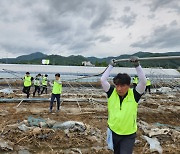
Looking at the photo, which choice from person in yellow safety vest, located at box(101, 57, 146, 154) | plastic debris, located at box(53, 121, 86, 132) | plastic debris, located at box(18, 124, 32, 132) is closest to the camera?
person in yellow safety vest, located at box(101, 57, 146, 154)

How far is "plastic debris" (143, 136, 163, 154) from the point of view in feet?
19.2

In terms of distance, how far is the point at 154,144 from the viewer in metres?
6.31

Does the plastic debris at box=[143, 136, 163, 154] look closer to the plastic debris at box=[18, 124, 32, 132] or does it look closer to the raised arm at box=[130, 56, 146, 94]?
the raised arm at box=[130, 56, 146, 94]

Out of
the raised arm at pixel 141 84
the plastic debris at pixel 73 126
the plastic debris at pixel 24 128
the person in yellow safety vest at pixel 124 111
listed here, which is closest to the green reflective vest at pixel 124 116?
the person in yellow safety vest at pixel 124 111

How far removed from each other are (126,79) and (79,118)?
6.16 m

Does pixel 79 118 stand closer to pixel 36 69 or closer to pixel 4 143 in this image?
pixel 4 143

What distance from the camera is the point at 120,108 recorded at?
133 inches

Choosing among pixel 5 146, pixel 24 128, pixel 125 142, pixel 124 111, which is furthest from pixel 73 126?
pixel 124 111

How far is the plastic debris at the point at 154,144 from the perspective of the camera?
19.2 ft

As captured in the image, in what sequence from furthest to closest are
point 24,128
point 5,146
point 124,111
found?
point 24,128, point 5,146, point 124,111

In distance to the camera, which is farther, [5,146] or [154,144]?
[154,144]

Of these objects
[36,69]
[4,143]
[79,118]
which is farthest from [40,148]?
[36,69]

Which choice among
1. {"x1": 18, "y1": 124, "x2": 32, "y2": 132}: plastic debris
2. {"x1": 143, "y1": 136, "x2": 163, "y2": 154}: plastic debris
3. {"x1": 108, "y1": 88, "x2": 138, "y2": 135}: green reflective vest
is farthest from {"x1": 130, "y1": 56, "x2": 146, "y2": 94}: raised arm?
{"x1": 18, "y1": 124, "x2": 32, "y2": 132}: plastic debris

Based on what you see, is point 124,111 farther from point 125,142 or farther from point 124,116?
point 125,142
